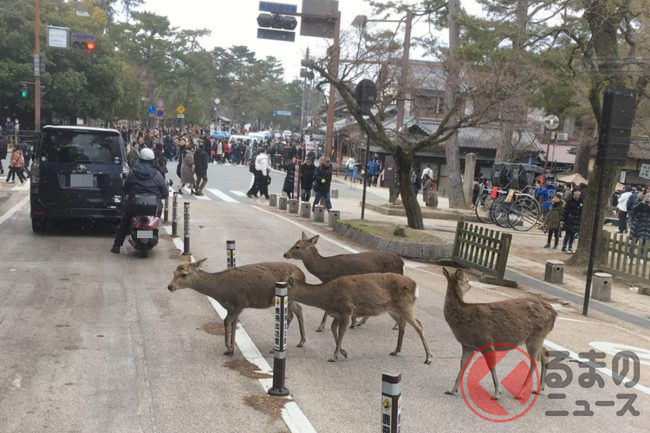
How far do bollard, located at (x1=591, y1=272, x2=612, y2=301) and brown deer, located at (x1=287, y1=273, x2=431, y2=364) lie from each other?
645cm

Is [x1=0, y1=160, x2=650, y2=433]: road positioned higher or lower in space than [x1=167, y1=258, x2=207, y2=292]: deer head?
lower

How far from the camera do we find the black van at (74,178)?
13422mm

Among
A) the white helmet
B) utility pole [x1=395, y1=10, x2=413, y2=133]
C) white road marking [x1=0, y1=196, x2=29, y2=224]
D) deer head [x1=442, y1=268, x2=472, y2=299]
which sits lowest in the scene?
white road marking [x1=0, y1=196, x2=29, y2=224]

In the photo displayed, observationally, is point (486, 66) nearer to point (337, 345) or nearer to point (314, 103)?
point (337, 345)

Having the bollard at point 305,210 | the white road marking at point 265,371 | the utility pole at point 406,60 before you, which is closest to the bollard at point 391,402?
the white road marking at point 265,371

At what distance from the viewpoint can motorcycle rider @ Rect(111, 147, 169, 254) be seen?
1230cm

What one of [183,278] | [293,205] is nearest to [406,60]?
[293,205]

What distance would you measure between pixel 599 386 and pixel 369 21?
69.2ft

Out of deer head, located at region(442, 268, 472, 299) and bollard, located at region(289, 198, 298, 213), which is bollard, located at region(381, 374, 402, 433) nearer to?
deer head, located at region(442, 268, 472, 299)

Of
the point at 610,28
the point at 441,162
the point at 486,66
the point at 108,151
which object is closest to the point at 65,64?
the point at 441,162

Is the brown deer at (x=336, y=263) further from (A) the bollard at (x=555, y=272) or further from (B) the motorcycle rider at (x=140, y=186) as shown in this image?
(A) the bollard at (x=555, y=272)

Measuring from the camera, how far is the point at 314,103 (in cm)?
11231

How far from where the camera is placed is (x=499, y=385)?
656 centimetres

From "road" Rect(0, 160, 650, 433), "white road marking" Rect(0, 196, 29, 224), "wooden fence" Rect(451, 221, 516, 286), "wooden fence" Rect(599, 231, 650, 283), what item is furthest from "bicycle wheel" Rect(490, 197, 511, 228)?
"white road marking" Rect(0, 196, 29, 224)
